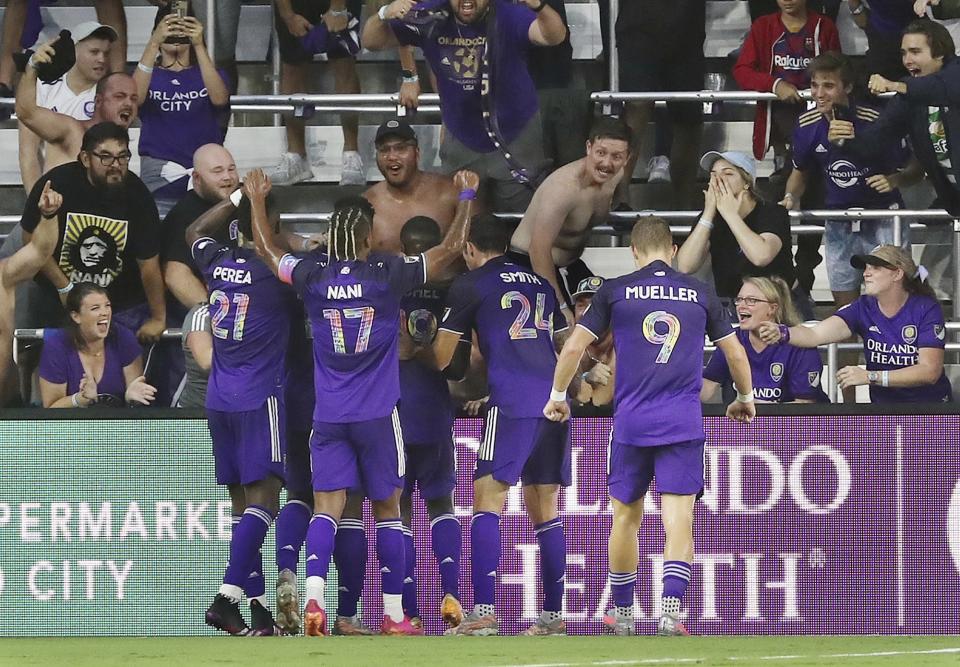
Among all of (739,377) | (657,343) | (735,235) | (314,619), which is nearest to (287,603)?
(314,619)

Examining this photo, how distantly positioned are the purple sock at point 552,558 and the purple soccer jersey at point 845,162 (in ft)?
10.2

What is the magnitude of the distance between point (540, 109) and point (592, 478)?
240 centimetres

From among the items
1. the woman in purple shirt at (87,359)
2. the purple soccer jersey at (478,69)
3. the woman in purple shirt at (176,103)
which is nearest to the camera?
the woman in purple shirt at (87,359)

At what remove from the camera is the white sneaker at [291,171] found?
11.4 m

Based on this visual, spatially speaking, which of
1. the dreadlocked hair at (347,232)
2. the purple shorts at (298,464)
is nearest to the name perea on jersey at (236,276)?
the dreadlocked hair at (347,232)

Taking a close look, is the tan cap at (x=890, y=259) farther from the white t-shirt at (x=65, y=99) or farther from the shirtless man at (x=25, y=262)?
the white t-shirt at (x=65, y=99)

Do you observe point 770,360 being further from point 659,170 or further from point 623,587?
point 659,170

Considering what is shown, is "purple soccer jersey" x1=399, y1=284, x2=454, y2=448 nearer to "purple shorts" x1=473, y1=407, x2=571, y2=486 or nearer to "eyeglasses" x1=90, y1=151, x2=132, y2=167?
"purple shorts" x1=473, y1=407, x2=571, y2=486

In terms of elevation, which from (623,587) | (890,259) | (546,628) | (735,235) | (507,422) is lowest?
(546,628)

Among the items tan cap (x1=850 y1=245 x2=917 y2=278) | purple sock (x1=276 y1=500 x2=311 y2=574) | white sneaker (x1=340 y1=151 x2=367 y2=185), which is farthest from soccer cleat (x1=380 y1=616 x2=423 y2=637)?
white sneaker (x1=340 y1=151 x2=367 y2=185)

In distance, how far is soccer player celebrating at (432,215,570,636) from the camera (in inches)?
334

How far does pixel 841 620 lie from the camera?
8.98 m

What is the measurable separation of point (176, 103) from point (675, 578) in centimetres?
465

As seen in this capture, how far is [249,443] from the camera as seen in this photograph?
331 inches
